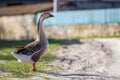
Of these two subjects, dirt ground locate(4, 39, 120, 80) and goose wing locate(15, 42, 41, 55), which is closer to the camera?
goose wing locate(15, 42, 41, 55)

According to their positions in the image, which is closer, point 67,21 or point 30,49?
point 30,49

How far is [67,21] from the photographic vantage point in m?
35.1

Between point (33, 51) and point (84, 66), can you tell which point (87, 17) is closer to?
point (84, 66)

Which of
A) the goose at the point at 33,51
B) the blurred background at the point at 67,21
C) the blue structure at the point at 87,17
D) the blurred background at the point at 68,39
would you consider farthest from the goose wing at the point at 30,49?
the blue structure at the point at 87,17

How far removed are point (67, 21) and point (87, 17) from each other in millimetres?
1626

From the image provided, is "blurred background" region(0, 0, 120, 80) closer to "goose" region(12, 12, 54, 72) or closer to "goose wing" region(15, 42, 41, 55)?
"goose" region(12, 12, 54, 72)

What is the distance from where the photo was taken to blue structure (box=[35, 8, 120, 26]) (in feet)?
110

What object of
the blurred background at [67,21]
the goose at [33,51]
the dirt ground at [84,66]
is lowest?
the blurred background at [67,21]

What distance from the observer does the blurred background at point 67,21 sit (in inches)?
1307

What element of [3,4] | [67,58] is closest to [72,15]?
[3,4]

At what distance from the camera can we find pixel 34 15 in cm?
3828

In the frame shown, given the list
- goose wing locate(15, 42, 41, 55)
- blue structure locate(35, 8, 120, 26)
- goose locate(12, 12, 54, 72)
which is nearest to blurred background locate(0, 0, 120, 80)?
blue structure locate(35, 8, 120, 26)

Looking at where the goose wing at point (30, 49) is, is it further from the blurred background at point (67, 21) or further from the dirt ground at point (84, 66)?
the blurred background at point (67, 21)

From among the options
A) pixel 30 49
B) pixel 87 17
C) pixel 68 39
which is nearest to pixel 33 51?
pixel 30 49
